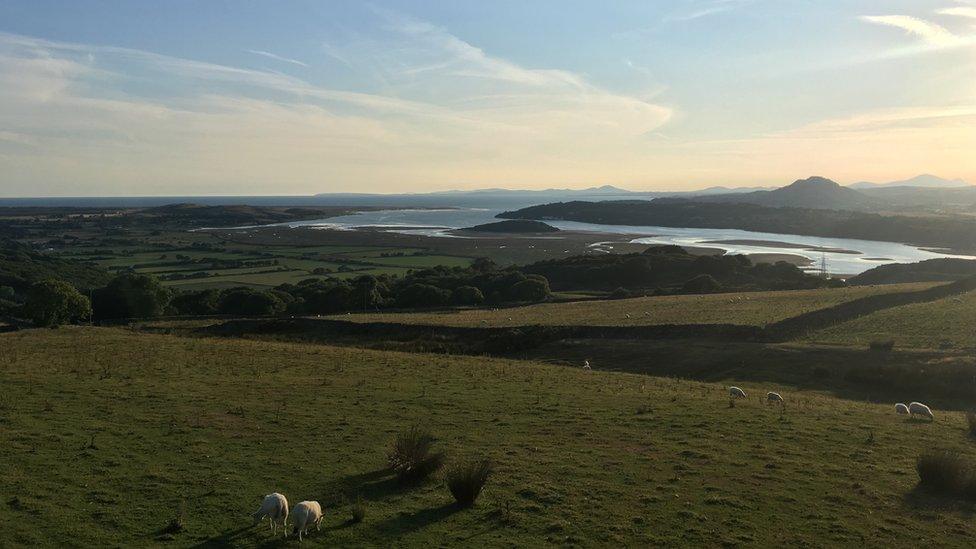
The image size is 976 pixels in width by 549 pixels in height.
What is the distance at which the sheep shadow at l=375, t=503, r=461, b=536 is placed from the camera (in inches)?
462

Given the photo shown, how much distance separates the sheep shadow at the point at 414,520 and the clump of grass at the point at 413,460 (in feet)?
4.23

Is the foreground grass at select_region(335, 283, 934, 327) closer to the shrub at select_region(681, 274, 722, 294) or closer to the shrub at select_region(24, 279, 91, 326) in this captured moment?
the shrub at select_region(681, 274, 722, 294)

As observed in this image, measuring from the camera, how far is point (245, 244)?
165 meters

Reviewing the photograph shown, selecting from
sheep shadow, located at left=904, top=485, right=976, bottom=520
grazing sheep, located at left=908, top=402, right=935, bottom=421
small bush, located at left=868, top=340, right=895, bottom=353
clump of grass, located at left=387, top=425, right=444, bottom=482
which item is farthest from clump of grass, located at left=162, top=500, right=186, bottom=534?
small bush, located at left=868, top=340, right=895, bottom=353

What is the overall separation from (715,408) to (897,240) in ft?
552

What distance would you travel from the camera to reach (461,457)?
50.9 ft

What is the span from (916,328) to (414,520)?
3411 cm

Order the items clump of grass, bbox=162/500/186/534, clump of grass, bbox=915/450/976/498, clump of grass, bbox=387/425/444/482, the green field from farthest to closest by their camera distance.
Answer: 1. the green field
2. clump of grass, bbox=387/425/444/482
3. clump of grass, bbox=915/450/976/498
4. clump of grass, bbox=162/500/186/534

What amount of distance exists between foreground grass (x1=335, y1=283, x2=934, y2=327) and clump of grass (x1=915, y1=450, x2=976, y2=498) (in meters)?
26.8

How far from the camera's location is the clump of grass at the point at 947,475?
13.7m

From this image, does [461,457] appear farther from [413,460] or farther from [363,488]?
[363,488]

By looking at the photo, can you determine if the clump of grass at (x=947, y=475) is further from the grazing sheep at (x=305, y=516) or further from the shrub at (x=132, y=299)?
the shrub at (x=132, y=299)

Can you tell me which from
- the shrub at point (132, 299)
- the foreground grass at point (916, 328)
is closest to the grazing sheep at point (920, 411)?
the foreground grass at point (916, 328)

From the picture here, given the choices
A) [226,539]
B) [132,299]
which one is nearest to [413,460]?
[226,539]
